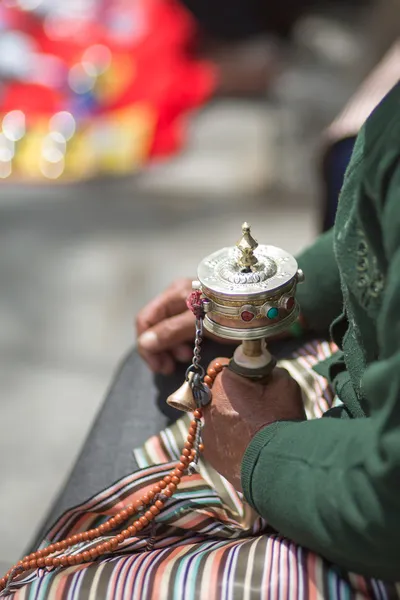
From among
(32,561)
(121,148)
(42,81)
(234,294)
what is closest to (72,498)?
(32,561)

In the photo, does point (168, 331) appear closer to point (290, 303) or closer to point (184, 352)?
point (184, 352)

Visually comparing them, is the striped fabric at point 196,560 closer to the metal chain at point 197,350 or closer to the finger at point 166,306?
the metal chain at point 197,350

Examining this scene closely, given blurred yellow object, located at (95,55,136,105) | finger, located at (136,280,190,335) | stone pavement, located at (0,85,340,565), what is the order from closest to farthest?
finger, located at (136,280,190,335), stone pavement, located at (0,85,340,565), blurred yellow object, located at (95,55,136,105)

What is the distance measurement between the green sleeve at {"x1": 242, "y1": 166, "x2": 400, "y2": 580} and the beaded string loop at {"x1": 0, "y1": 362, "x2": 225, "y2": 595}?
102 millimetres

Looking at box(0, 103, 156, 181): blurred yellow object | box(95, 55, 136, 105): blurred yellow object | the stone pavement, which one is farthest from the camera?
box(95, 55, 136, 105): blurred yellow object

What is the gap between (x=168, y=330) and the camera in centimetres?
100

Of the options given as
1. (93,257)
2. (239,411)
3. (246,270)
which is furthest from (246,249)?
(93,257)

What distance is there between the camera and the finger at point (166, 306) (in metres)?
1.03

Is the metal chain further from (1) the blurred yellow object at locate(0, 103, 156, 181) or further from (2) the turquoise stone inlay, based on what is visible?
(1) the blurred yellow object at locate(0, 103, 156, 181)

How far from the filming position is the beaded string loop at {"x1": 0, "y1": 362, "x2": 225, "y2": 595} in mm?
742

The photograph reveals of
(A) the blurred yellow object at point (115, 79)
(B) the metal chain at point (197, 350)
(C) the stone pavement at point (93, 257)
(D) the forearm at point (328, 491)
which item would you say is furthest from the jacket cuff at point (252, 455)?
(A) the blurred yellow object at point (115, 79)

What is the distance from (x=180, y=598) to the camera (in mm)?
644

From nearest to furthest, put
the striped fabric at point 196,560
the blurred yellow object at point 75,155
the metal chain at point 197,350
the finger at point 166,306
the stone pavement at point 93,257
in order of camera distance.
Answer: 1. the striped fabric at point 196,560
2. the metal chain at point 197,350
3. the finger at point 166,306
4. the stone pavement at point 93,257
5. the blurred yellow object at point 75,155

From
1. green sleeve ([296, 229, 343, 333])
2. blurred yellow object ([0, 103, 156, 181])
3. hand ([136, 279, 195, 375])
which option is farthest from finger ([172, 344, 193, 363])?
blurred yellow object ([0, 103, 156, 181])
